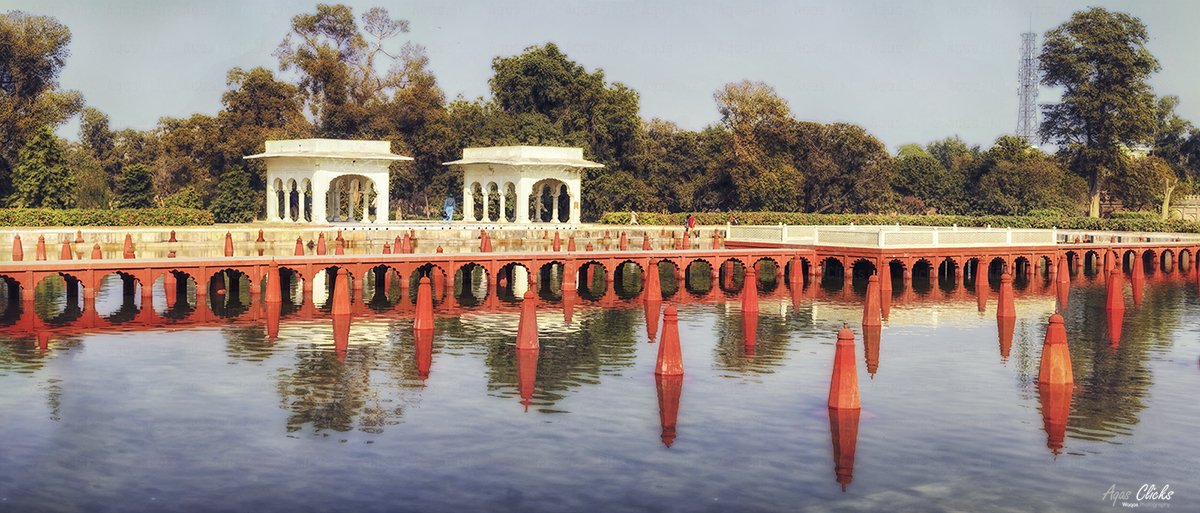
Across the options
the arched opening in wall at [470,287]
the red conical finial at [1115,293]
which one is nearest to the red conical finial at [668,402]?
the arched opening in wall at [470,287]

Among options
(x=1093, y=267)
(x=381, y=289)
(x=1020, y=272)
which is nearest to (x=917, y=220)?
(x=1093, y=267)

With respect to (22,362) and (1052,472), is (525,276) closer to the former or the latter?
(22,362)

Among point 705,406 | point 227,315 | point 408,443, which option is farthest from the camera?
point 227,315

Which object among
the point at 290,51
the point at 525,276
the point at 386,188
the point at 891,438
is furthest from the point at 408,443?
the point at 290,51

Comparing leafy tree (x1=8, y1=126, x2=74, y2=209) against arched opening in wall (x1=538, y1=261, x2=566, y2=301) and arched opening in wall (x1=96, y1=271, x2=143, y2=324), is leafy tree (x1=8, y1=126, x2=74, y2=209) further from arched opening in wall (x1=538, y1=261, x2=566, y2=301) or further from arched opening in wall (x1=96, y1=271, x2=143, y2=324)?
arched opening in wall (x1=538, y1=261, x2=566, y2=301)

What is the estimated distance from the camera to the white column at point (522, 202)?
63.3m

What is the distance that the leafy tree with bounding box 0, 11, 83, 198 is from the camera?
2512 inches

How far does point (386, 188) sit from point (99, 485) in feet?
161

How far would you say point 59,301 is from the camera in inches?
1321

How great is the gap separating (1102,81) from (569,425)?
Result: 73.2 metres

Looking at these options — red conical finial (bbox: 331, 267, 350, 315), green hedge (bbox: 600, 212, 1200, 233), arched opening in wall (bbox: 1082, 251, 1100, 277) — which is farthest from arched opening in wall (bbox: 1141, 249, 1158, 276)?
red conical finial (bbox: 331, 267, 350, 315)

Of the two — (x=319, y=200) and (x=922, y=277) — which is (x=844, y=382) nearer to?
(x=922, y=277)

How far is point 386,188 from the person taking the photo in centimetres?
6259

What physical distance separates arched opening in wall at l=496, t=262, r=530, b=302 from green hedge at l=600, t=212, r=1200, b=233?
22273mm
